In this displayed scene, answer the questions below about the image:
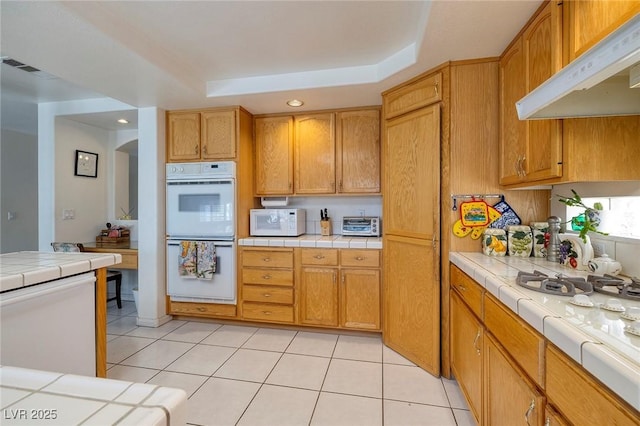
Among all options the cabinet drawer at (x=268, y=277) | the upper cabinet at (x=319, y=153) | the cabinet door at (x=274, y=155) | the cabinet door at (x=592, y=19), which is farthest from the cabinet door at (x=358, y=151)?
the cabinet door at (x=592, y=19)

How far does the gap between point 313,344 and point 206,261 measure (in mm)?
1254

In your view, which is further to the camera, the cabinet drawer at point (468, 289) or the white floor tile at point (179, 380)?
the white floor tile at point (179, 380)

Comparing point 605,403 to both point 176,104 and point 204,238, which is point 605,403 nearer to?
point 204,238

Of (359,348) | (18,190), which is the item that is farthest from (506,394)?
(18,190)

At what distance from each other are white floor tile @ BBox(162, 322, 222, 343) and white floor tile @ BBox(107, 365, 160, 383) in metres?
0.47

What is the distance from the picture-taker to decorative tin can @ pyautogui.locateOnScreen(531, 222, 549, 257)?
1.74 m

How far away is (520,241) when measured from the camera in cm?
177

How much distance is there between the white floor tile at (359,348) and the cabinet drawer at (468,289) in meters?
0.89

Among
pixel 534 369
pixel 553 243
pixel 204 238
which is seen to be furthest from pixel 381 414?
pixel 204 238

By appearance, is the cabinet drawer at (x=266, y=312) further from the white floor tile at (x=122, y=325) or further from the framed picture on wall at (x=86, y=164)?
the framed picture on wall at (x=86, y=164)

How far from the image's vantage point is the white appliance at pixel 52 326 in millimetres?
1160

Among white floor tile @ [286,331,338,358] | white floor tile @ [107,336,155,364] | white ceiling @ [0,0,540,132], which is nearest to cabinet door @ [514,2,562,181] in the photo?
white ceiling @ [0,0,540,132]

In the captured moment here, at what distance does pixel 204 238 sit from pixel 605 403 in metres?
2.81

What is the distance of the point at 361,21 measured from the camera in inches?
70.9
